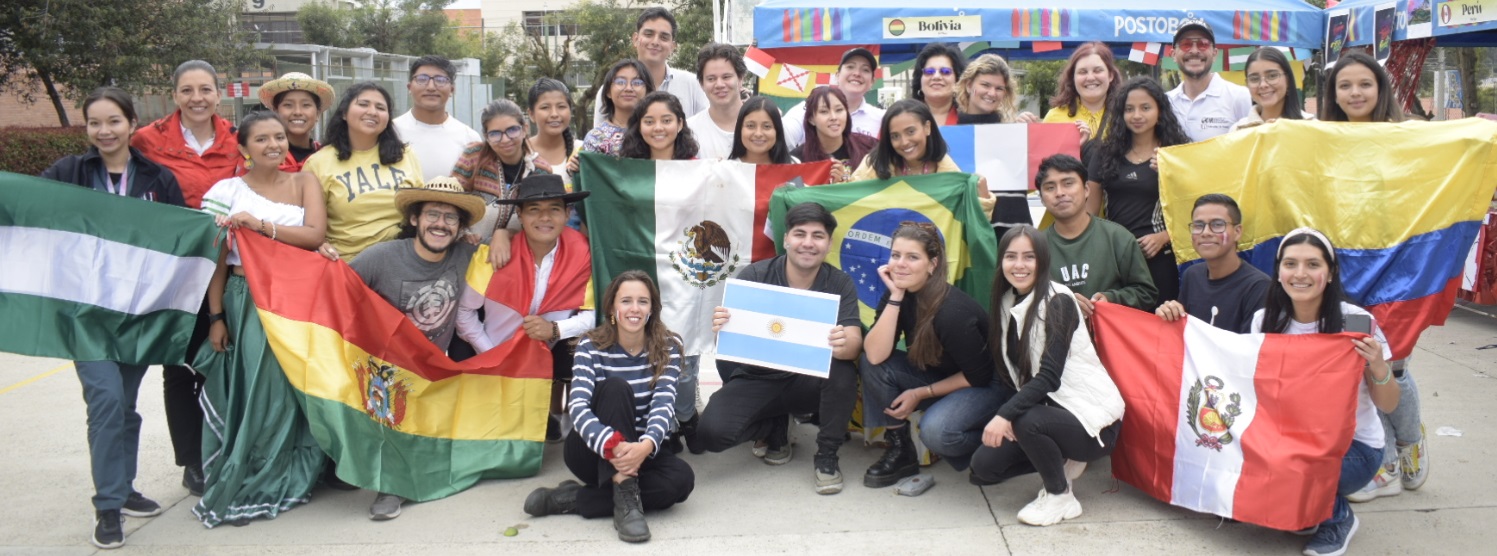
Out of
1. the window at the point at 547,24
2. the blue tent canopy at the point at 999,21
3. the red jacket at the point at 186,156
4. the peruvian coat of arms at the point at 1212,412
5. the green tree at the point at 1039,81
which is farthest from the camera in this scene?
the window at the point at 547,24

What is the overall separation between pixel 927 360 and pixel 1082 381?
2.07 ft

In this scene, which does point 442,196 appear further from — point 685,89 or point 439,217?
point 685,89

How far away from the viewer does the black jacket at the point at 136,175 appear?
4340 millimetres

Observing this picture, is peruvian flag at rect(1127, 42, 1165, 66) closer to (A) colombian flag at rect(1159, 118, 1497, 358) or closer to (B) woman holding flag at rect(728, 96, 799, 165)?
(A) colombian flag at rect(1159, 118, 1497, 358)

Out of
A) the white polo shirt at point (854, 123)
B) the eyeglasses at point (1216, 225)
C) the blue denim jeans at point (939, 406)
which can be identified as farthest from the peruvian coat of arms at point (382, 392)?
the eyeglasses at point (1216, 225)

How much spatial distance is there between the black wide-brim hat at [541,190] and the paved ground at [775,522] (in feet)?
4.03

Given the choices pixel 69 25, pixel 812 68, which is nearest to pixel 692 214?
pixel 812 68

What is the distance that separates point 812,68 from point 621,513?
7.82 m

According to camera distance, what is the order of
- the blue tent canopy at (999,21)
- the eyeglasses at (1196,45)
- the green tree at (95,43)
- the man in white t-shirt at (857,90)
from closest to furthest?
the eyeglasses at (1196,45), the man in white t-shirt at (857,90), the blue tent canopy at (999,21), the green tree at (95,43)

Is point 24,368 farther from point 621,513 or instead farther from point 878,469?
point 878,469

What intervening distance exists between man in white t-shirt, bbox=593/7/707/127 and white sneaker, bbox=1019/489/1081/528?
3218 mm

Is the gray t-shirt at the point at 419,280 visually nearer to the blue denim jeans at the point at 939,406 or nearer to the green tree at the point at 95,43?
the blue denim jeans at the point at 939,406

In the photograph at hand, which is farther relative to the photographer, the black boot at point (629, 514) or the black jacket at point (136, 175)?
the black jacket at point (136, 175)

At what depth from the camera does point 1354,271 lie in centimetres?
448
